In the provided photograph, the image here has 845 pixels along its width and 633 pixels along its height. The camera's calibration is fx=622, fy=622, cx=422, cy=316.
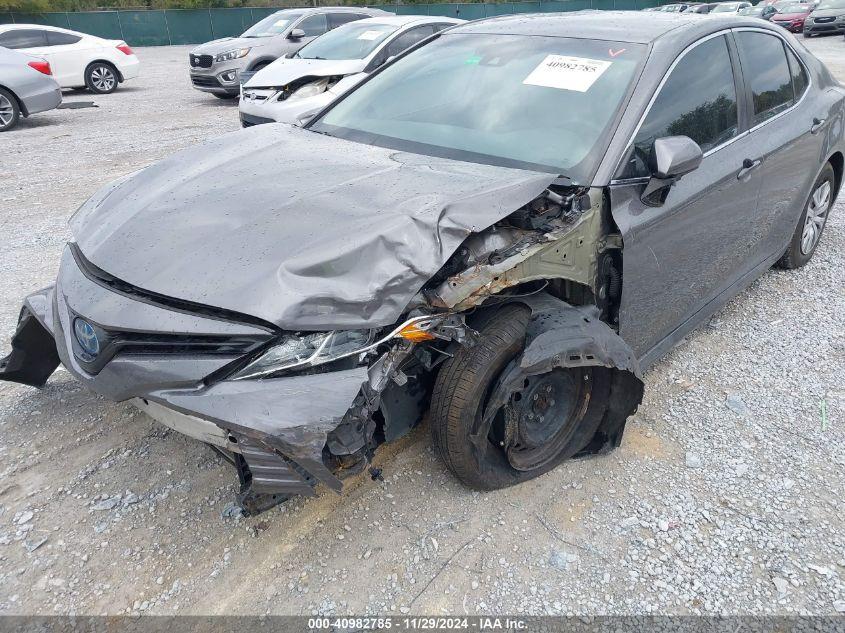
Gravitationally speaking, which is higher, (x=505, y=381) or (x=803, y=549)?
(x=505, y=381)

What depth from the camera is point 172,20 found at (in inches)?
1158

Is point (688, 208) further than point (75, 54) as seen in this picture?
No

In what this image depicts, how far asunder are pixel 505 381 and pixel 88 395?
222 cm

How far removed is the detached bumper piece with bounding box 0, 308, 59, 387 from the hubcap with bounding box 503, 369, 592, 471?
2.19 meters

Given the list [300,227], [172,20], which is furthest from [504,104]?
[172,20]

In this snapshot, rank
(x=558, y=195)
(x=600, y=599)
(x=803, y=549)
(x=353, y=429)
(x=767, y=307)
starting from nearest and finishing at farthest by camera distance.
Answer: (x=353, y=429), (x=600, y=599), (x=803, y=549), (x=558, y=195), (x=767, y=307)

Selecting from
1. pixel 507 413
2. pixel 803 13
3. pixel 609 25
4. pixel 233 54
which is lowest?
pixel 803 13

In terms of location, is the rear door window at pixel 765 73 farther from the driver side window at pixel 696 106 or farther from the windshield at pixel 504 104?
the windshield at pixel 504 104

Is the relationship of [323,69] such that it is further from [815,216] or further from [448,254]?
[448,254]

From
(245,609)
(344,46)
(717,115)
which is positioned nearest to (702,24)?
(717,115)

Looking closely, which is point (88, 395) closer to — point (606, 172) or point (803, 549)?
point (606, 172)

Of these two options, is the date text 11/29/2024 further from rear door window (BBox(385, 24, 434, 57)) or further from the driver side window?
rear door window (BBox(385, 24, 434, 57))

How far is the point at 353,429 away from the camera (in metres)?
1.99

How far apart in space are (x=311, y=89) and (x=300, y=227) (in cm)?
652
